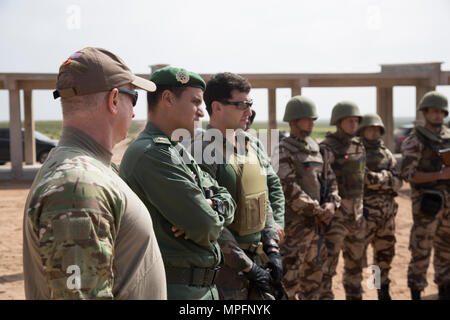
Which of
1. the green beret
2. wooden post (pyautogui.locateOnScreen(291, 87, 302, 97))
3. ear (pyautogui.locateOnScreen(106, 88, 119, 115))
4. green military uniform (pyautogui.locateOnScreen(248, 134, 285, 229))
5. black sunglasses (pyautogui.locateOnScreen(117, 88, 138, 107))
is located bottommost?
green military uniform (pyautogui.locateOnScreen(248, 134, 285, 229))

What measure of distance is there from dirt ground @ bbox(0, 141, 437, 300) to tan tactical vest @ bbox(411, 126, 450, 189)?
1.51m

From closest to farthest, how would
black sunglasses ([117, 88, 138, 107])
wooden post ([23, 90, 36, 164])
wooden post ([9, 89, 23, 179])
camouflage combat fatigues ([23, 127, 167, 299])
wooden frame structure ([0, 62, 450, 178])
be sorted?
camouflage combat fatigues ([23, 127, 167, 299]) < black sunglasses ([117, 88, 138, 107]) < wooden frame structure ([0, 62, 450, 178]) < wooden post ([9, 89, 23, 179]) < wooden post ([23, 90, 36, 164])

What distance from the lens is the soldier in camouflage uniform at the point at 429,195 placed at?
18.8 feet

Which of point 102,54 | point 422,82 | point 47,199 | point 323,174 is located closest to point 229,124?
point 102,54

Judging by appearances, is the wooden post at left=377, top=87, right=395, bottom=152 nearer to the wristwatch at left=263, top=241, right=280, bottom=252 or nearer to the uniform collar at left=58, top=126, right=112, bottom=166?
the wristwatch at left=263, top=241, right=280, bottom=252

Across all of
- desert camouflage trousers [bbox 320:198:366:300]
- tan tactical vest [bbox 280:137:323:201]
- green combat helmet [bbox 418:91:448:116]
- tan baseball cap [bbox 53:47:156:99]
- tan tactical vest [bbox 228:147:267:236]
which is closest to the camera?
tan baseball cap [bbox 53:47:156:99]

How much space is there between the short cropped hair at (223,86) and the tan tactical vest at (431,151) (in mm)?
3496

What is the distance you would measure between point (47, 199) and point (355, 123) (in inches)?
191

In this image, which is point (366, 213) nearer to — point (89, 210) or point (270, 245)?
point (270, 245)

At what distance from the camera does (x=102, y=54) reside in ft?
5.21

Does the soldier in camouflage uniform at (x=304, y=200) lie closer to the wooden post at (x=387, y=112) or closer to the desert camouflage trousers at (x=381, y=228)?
the desert camouflage trousers at (x=381, y=228)

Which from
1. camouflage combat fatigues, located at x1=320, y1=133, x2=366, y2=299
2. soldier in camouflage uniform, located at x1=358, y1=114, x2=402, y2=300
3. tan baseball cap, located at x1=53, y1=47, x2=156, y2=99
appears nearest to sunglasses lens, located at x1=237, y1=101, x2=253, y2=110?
tan baseball cap, located at x1=53, y1=47, x2=156, y2=99

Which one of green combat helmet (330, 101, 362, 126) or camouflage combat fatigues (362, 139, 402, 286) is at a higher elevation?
green combat helmet (330, 101, 362, 126)

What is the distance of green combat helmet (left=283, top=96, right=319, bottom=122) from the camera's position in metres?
5.12
